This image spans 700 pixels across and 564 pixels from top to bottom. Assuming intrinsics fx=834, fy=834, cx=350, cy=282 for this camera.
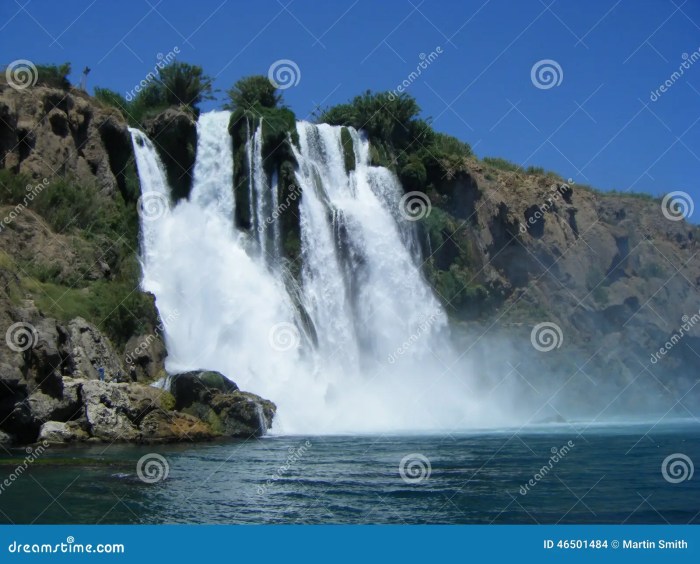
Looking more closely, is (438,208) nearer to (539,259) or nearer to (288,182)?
(539,259)

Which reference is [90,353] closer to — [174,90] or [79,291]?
[79,291]

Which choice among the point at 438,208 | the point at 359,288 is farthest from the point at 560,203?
the point at 359,288

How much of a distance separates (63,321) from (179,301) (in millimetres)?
7737

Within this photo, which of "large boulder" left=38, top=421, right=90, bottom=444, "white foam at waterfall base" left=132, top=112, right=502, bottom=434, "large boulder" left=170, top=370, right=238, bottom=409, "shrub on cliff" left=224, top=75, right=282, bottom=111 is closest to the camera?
"large boulder" left=38, top=421, right=90, bottom=444

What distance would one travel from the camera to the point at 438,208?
49000 mm
